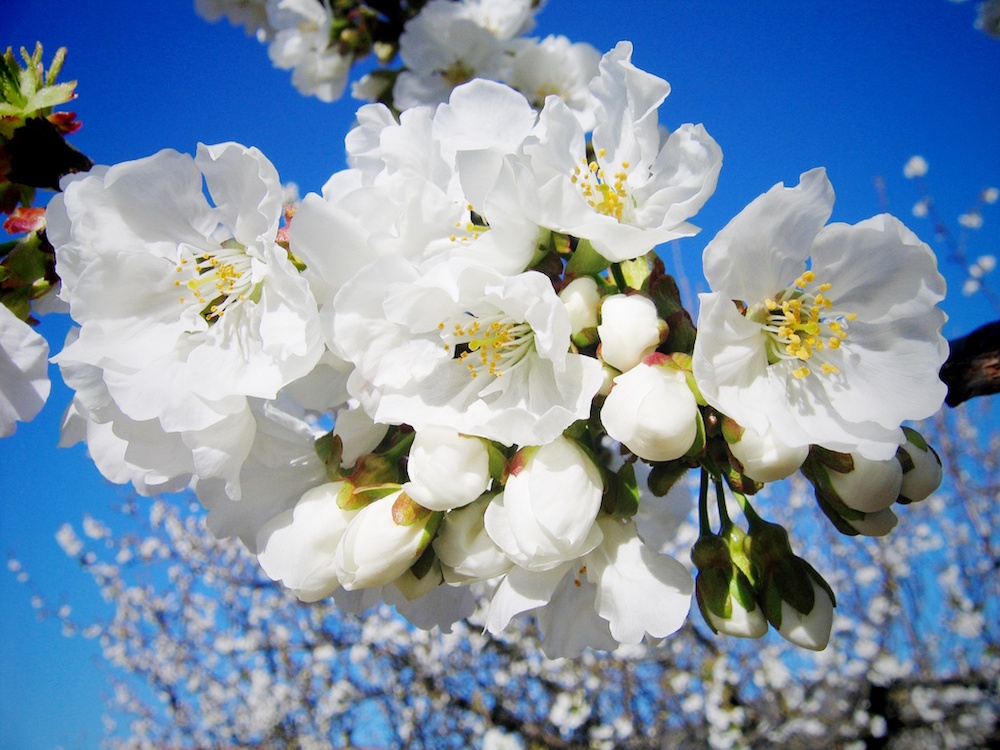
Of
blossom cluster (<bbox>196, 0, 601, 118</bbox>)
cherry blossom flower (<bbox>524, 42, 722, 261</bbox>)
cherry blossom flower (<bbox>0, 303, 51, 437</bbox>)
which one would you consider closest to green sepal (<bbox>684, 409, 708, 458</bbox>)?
cherry blossom flower (<bbox>524, 42, 722, 261</bbox>)

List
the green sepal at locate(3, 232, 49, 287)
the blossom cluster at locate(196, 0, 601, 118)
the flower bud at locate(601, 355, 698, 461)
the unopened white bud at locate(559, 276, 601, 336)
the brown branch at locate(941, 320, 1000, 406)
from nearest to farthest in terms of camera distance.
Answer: the flower bud at locate(601, 355, 698, 461) → the unopened white bud at locate(559, 276, 601, 336) → the green sepal at locate(3, 232, 49, 287) → the brown branch at locate(941, 320, 1000, 406) → the blossom cluster at locate(196, 0, 601, 118)

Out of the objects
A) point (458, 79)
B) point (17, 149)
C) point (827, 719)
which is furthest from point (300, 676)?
point (17, 149)

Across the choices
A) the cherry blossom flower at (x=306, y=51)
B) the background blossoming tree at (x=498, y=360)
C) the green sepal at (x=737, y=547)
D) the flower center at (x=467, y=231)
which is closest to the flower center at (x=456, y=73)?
the cherry blossom flower at (x=306, y=51)

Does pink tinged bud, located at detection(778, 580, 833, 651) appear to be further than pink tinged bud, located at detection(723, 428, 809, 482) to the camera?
Yes

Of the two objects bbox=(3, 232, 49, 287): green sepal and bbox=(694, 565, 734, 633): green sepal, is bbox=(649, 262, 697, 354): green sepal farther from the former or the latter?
bbox=(3, 232, 49, 287): green sepal

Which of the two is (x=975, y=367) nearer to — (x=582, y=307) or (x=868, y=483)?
(x=868, y=483)

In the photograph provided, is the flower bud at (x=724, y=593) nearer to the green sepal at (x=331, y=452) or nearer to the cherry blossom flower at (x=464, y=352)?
the cherry blossom flower at (x=464, y=352)

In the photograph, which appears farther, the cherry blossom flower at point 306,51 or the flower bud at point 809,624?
the cherry blossom flower at point 306,51
